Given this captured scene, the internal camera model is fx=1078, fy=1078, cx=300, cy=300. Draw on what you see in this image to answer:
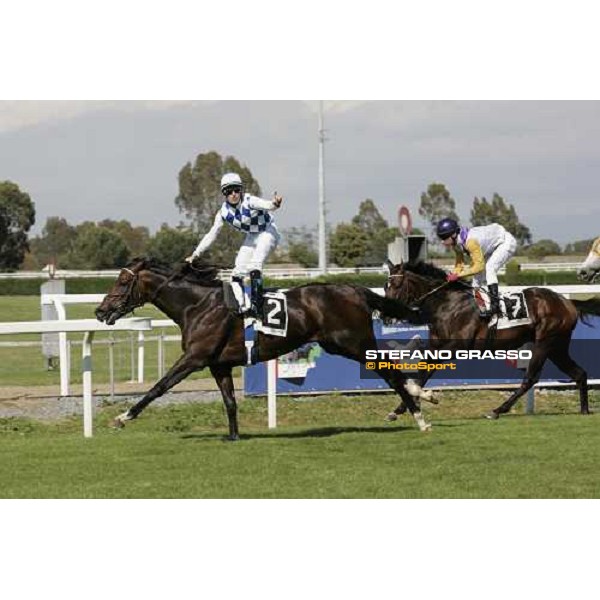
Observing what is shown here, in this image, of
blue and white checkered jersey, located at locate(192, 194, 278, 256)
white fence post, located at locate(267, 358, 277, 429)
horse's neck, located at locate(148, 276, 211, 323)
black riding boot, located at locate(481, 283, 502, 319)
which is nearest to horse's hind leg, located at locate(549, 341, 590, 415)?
black riding boot, located at locate(481, 283, 502, 319)

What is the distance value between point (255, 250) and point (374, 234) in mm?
48943

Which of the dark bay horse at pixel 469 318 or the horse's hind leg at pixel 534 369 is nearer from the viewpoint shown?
the dark bay horse at pixel 469 318

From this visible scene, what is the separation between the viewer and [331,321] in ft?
28.2

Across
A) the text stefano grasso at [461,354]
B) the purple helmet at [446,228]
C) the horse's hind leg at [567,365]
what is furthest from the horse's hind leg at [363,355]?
the horse's hind leg at [567,365]

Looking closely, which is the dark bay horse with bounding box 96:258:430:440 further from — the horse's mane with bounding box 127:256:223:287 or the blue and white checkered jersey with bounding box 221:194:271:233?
the blue and white checkered jersey with bounding box 221:194:271:233

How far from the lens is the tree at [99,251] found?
185 feet

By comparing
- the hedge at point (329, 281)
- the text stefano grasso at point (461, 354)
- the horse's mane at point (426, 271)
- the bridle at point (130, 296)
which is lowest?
the text stefano grasso at point (461, 354)

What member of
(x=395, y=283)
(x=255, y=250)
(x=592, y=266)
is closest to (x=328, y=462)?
(x=255, y=250)

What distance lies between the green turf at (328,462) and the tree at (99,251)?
1867 inches

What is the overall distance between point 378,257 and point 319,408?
131ft

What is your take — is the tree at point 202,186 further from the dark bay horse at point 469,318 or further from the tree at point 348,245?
the dark bay horse at point 469,318

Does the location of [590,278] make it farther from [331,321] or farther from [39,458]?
[39,458]

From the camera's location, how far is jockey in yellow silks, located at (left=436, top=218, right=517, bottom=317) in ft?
30.8

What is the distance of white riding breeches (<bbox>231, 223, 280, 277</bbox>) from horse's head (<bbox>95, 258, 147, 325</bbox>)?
82 centimetres
